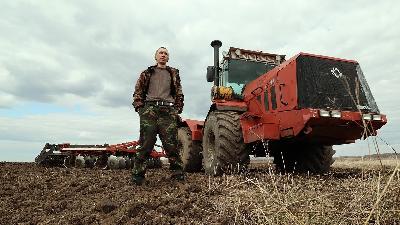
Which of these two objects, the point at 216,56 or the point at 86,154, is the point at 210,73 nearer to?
the point at 216,56

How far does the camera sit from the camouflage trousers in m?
4.89

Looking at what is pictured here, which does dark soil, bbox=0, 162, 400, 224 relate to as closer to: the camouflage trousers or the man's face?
the camouflage trousers

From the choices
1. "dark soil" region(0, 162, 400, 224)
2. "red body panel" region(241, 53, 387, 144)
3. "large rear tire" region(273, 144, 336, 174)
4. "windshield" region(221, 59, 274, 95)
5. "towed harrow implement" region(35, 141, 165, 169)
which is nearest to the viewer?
"dark soil" region(0, 162, 400, 224)

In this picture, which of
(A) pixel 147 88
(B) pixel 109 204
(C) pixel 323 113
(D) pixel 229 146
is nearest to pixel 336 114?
(C) pixel 323 113

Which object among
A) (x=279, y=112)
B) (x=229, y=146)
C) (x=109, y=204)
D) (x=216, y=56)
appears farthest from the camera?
(x=216, y=56)

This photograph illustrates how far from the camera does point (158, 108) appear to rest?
195 inches

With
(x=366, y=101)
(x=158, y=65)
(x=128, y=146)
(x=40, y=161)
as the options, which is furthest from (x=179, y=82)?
(x=40, y=161)

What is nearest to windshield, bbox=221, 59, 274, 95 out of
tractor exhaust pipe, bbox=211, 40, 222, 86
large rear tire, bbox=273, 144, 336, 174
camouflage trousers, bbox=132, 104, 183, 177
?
tractor exhaust pipe, bbox=211, 40, 222, 86

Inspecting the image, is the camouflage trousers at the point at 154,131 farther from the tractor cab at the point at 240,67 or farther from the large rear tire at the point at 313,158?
the tractor cab at the point at 240,67

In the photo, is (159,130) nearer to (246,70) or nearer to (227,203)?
(227,203)

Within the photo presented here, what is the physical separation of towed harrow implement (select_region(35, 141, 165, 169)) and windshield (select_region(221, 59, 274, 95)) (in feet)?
10.7

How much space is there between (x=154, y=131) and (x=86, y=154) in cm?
626

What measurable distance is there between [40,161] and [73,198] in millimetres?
6744

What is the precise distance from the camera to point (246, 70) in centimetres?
797
